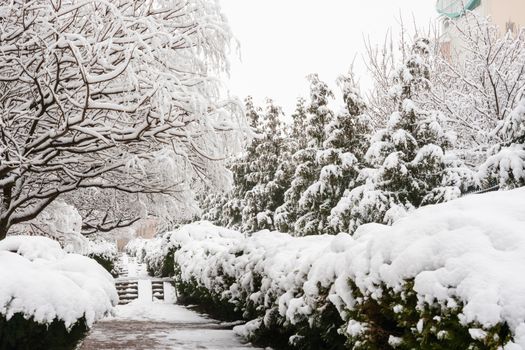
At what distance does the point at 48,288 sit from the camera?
4.85 m

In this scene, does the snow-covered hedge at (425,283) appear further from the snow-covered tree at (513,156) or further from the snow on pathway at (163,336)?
the snow-covered tree at (513,156)

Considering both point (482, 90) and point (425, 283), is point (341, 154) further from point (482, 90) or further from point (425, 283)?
point (425, 283)

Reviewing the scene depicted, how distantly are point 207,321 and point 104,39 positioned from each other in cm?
676

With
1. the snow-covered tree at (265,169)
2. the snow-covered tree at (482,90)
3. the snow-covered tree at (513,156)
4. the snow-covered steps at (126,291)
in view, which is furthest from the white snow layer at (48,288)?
the snow-covered tree at (265,169)

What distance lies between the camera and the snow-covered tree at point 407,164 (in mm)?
12984

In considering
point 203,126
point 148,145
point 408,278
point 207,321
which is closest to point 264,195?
point 207,321

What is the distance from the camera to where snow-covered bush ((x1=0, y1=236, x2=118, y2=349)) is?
15.0ft

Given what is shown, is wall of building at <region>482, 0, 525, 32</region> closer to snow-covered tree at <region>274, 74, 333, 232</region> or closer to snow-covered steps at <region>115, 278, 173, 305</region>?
snow-covered tree at <region>274, 74, 333, 232</region>

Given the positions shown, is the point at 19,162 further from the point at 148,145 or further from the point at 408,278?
the point at 408,278

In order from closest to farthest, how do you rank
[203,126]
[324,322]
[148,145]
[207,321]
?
[324,322], [203,126], [148,145], [207,321]

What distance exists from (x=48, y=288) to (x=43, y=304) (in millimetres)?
186

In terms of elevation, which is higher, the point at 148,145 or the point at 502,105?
the point at 502,105

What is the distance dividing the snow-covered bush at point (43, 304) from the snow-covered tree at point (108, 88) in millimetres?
2854

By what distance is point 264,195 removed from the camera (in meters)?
29.4
